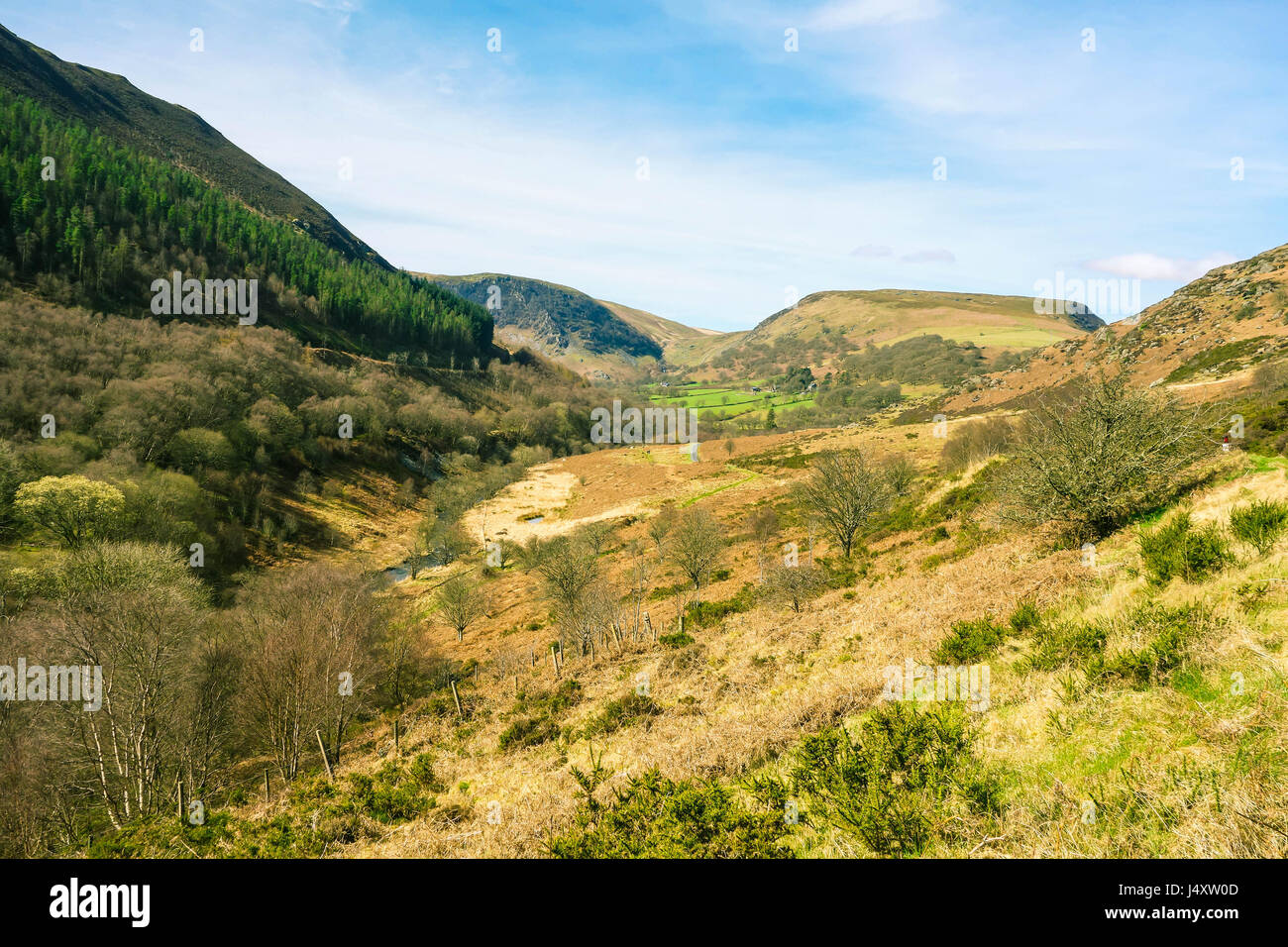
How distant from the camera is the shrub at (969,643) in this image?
35.6 ft

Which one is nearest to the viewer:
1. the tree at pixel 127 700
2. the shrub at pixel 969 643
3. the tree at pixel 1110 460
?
the shrub at pixel 969 643

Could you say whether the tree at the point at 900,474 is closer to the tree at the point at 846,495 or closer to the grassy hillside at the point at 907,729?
the tree at the point at 846,495

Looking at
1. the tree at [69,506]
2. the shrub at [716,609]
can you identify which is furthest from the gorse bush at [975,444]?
the tree at [69,506]

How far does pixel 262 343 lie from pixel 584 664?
10181 cm

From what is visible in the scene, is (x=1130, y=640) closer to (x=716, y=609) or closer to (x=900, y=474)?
(x=716, y=609)

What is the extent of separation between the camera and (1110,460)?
14.8 metres

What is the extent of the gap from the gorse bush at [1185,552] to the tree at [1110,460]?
3486 millimetres

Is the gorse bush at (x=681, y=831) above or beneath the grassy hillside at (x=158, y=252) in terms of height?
beneath

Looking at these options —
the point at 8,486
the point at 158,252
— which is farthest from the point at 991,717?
the point at 158,252

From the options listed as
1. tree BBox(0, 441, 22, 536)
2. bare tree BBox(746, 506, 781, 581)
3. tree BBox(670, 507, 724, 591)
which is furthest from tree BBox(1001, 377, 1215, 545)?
tree BBox(0, 441, 22, 536)

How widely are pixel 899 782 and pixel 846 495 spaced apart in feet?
76.0

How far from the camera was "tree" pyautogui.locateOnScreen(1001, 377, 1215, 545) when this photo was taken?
14.3 m
